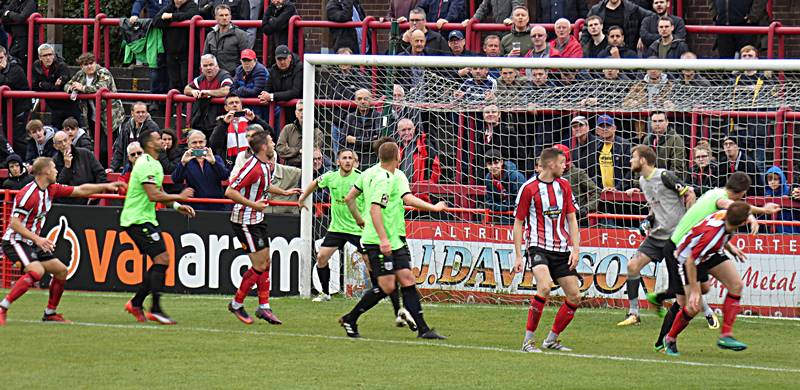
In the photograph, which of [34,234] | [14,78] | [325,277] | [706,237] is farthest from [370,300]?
[14,78]

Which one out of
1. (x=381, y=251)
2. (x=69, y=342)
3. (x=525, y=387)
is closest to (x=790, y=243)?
(x=381, y=251)

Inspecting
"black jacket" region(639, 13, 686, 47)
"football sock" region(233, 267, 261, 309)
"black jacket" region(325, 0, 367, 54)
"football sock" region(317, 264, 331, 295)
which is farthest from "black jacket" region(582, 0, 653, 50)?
"football sock" region(233, 267, 261, 309)

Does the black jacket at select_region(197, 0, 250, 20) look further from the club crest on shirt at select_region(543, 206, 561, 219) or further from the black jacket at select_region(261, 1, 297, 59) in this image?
the club crest on shirt at select_region(543, 206, 561, 219)

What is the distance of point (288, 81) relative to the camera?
1880 centimetres

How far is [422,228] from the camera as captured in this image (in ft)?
55.7

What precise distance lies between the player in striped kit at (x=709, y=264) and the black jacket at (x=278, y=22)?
9316 millimetres

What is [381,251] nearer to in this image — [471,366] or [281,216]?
[471,366]

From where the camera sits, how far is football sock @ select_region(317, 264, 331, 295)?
15.9m

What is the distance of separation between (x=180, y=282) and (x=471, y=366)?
7120mm

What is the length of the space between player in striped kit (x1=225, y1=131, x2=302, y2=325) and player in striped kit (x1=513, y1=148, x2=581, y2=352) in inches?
123

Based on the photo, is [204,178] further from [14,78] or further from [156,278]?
[14,78]

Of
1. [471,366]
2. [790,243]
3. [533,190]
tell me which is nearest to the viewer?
[471,366]

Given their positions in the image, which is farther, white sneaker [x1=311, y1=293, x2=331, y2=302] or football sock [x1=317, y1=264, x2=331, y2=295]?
white sneaker [x1=311, y1=293, x2=331, y2=302]

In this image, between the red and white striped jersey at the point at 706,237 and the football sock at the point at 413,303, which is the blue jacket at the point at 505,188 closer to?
the football sock at the point at 413,303
